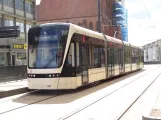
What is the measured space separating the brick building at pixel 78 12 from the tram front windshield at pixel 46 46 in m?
72.8

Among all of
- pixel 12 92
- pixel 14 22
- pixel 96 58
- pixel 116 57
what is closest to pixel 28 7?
pixel 14 22

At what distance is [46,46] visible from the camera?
16562 mm

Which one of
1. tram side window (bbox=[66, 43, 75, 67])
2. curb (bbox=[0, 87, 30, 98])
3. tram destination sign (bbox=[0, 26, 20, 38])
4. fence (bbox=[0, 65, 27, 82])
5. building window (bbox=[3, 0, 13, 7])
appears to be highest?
building window (bbox=[3, 0, 13, 7])

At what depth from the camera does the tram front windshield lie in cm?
1627

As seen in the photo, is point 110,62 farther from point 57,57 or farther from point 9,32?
point 57,57

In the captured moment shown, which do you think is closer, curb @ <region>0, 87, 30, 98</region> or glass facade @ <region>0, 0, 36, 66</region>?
curb @ <region>0, 87, 30, 98</region>

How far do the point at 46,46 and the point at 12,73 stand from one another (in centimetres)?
979

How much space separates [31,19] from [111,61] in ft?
92.7

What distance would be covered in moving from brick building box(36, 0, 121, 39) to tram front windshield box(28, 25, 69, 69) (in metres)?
72.8

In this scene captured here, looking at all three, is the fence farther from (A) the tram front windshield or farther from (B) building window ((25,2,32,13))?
(B) building window ((25,2,32,13))

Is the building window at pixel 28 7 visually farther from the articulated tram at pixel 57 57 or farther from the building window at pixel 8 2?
the articulated tram at pixel 57 57

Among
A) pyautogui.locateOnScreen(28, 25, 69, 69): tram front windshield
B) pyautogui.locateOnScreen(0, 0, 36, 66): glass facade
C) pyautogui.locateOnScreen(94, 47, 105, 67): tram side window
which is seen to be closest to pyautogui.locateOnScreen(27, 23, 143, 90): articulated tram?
pyautogui.locateOnScreen(28, 25, 69, 69): tram front windshield

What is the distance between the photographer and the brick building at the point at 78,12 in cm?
9231

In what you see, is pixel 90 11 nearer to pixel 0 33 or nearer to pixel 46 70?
pixel 0 33
